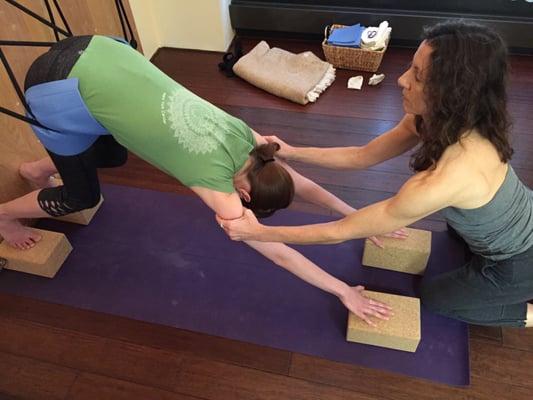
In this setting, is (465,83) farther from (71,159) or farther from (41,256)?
(41,256)

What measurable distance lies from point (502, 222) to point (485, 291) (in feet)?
1.06

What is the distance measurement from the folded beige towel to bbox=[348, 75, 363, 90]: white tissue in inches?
4.5

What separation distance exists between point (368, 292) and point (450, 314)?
333mm

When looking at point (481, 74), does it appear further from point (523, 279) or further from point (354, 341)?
point (354, 341)

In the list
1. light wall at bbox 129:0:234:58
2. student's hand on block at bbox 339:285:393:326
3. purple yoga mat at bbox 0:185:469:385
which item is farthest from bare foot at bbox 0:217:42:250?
light wall at bbox 129:0:234:58

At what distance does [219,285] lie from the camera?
6.06 feet

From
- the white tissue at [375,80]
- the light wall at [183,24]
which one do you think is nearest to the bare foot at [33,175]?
the light wall at [183,24]

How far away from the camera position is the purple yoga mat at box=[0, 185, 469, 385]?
1658mm

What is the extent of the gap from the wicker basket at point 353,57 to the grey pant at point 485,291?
154cm

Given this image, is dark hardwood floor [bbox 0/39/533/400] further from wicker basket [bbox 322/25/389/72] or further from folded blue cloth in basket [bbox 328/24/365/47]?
folded blue cloth in basket [bbox 328/24/365/47]

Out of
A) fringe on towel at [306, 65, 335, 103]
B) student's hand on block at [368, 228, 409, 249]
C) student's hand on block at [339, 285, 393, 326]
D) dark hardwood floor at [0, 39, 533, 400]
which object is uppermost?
fringe on towel at [306, 65, 335, 103]

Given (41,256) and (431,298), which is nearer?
(431,298)

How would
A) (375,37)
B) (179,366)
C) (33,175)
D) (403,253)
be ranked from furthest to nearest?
(375,37), (33,175), (403,253), (179,366)

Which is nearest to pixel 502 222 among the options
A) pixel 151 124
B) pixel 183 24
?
pixel 151 124
